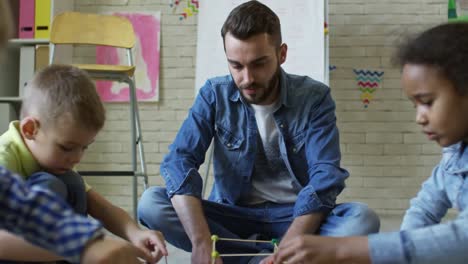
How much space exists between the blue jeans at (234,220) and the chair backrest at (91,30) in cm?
111

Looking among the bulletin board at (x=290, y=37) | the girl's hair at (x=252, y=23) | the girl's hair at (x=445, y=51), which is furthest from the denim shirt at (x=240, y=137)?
the bulletin board at (x=290, y=37)

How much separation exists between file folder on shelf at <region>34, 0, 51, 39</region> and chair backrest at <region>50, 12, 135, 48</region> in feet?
Result: 1.29

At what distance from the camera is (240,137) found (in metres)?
1.56

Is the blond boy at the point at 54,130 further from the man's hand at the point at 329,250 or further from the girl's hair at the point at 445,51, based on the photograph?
the girl's hair at the point at 445,51

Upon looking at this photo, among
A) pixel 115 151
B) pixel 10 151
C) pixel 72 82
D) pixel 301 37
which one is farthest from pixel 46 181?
pixel 115 151

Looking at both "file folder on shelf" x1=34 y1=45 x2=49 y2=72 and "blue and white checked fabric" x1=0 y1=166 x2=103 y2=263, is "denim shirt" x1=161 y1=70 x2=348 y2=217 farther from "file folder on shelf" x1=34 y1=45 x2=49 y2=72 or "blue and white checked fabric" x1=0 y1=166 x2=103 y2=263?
"file folder on shelf" x1=34 y1=45 x2=49 y2=72

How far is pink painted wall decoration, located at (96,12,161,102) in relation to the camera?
295cm

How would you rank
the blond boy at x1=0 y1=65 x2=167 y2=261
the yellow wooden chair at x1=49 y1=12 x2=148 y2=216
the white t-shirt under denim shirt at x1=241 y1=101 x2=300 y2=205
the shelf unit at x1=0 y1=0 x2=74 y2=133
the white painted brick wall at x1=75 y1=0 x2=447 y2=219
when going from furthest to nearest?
the white painted brick wall at x1=75 y1=0 x2=447 y2=219, the shelf unit at x1=0 y1=0 x2=74 y2=133, the yellow wooden chair at x1=49 y1=12 x2=148 y2=216, the white t-shirt under denim shirt at x1=241 y1=101 x2=300 y2=205, the blond boy at x1=0 y1=65 x2=167 y2=261

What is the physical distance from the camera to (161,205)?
1.47 meters

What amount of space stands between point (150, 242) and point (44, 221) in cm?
57

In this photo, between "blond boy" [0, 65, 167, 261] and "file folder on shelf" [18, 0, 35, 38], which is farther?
"file folder on shelf" [18, 0, 35, 38]

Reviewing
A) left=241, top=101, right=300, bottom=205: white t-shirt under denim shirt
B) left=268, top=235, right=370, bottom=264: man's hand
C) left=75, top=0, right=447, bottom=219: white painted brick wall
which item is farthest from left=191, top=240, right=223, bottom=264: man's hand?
left=75, top=0, right=447, bottom=219: white painted brick wall

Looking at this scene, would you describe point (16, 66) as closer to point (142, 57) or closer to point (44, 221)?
point (142, 57)

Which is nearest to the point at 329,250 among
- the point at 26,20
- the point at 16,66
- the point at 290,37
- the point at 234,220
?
the point at 234,220
